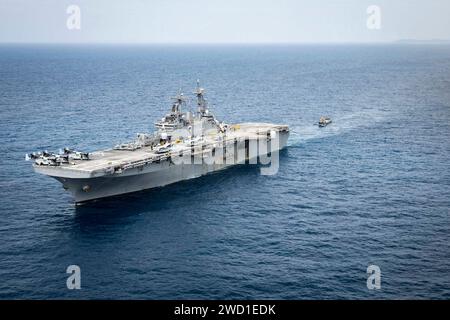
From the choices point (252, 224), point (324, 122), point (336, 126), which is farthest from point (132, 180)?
point (336, 126)

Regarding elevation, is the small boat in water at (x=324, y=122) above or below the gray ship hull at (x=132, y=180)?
above

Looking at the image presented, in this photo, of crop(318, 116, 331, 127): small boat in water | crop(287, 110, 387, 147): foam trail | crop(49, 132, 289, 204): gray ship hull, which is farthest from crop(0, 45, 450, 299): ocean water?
crop(318, 116, 331, 127): small boat in water

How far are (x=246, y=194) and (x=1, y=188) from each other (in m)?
29.4

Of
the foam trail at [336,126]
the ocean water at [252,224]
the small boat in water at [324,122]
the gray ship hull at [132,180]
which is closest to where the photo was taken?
the ocean water at [252,224]

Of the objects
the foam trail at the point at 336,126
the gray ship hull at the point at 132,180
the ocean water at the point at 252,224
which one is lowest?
the ocean water at the point at 252,224

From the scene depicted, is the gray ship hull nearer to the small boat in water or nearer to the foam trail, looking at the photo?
the foam trail

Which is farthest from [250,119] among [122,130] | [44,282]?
[44,282]

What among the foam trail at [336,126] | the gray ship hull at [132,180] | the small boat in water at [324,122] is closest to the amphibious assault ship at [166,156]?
the gray ship hull at [132,180]

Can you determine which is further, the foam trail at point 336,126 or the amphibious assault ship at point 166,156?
the foam trail at point 336,126

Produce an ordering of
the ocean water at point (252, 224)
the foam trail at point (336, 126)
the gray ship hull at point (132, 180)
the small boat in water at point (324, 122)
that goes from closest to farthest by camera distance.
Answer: the ocean water at point (252, 224) → the gray ship hull at point (132, 180) → the foam trail at point (336, 126) → the small boat in water at point (324, 122)

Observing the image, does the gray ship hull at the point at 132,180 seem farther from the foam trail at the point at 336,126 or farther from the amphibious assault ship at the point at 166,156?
the foam trail at the point at 336,126

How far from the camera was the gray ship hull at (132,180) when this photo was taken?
58.4m

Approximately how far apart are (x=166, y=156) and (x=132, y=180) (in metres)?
5.53
